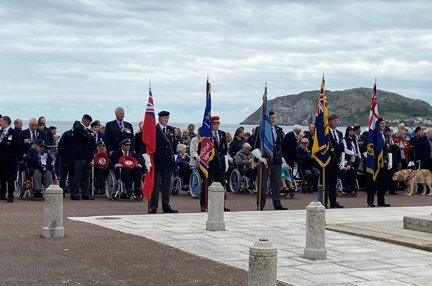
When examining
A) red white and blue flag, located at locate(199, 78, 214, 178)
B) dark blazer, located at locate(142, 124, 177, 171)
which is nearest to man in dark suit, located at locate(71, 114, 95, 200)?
dark blazer, located at locate(142, 124, 177, 171)

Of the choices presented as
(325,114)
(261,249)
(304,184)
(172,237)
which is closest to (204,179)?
(325,114)

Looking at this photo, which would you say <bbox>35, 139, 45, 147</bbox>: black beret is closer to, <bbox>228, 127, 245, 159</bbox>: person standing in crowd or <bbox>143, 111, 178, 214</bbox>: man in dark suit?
<bbox>143, 111, 178, 214</bbox>: man in dark suit

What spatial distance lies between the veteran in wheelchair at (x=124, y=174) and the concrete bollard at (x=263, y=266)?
42.0 feet

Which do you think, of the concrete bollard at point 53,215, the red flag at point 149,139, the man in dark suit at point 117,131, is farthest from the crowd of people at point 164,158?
the concrete bollard at point 53,215

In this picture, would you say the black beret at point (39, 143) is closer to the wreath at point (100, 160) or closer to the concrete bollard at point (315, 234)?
the wreath at point (100, 160)

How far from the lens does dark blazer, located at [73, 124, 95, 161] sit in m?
19.9

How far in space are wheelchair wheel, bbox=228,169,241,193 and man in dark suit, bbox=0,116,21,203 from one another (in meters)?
7.11

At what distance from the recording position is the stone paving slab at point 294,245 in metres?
9.84

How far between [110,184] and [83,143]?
1348mm

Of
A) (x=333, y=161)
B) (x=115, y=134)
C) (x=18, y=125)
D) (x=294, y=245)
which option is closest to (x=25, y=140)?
(x=18, y=125)

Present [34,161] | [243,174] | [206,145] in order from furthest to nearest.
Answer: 1. [243,174]
2. [34,161]
3. [206,145]

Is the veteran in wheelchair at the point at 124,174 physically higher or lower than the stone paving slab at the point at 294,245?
higher

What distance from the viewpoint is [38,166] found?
1980 cm

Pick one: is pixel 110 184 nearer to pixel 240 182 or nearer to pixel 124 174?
pixel 124 174
